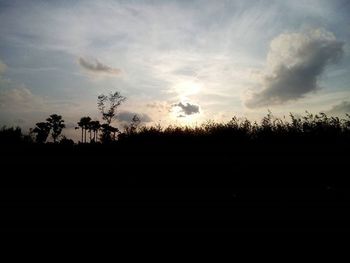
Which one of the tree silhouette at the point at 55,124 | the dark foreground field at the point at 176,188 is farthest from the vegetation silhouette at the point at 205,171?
the tree silhouette at the point at 55,124

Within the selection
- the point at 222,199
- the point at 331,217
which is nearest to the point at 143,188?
the point at 222,199

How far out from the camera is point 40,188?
332 inches

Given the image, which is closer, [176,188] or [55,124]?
[176,188]

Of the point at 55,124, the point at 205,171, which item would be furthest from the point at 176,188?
the point at 55,124

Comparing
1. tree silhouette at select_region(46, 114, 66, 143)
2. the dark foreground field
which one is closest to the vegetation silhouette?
the dark foreground field

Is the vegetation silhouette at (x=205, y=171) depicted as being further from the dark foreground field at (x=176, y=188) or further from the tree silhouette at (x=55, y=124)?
the tree silhouette at (x=55, y=124)

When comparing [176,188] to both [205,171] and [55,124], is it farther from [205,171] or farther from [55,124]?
[55,124]

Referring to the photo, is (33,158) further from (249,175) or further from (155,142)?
(249,175)

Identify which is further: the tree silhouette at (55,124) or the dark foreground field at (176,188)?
the tree silhouette at (55,124)

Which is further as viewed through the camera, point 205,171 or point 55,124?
point 55,124

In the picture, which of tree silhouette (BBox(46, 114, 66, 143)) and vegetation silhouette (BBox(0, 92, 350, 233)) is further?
tree silhouette (BBox(46, 114, 66, 143))

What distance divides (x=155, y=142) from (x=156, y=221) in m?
7.94

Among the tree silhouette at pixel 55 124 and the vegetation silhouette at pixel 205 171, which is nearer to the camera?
the vegetation silhouette at pixel 205 171

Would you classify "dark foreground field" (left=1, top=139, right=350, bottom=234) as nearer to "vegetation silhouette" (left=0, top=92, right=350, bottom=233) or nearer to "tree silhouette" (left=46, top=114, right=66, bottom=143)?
"vegetation silhouette" (left=0, top=92, right=350, bottom=233)
